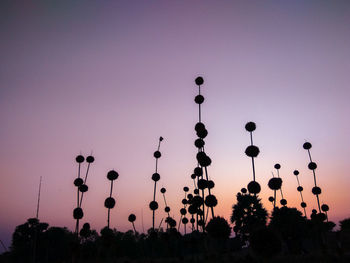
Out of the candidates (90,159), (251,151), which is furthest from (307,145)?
(90,159)

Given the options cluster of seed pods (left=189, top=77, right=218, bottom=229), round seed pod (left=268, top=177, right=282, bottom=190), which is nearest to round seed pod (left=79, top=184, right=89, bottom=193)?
cluster of seed pods (left=189, top=77, right=218, bottom=229)

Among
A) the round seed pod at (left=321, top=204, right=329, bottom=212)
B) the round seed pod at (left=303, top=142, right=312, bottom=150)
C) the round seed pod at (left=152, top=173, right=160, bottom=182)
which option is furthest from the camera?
the round seed pod at (left=321, top=204, right=329, bottom=212)

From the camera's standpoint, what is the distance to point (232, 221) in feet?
175

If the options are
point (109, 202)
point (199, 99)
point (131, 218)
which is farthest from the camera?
point (131, 218)

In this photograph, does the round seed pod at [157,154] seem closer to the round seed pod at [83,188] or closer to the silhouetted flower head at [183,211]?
the silhouetted flower head at [183,211]

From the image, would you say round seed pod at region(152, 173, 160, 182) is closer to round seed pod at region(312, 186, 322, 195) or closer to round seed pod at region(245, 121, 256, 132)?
round seed pod at region(245, 121, 256, 132)

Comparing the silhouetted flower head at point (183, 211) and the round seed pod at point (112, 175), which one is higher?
the round seed pod at point (112, 175)

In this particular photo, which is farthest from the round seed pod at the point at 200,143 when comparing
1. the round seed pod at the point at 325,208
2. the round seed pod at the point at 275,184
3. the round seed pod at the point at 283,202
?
the round seed pod at the point at 325,208

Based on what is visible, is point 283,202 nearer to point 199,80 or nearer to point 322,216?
point 322,216

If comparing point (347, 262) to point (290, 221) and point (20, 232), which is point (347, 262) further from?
point (20, 232)

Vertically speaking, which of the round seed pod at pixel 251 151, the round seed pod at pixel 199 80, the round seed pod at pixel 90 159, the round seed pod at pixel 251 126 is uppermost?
the round seed pod at pixel 199 80

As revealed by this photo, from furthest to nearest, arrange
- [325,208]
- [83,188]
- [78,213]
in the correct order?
[325,208], [83,188], [78,213]

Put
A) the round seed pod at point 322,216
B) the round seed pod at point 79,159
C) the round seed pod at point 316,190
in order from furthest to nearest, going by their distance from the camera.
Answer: the round seed pod at point 316,190, the round seed pod at point 322,216, the round seed pod at point 79,159

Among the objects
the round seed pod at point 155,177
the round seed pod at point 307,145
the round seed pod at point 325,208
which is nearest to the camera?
the round seed pod at point 155,177
